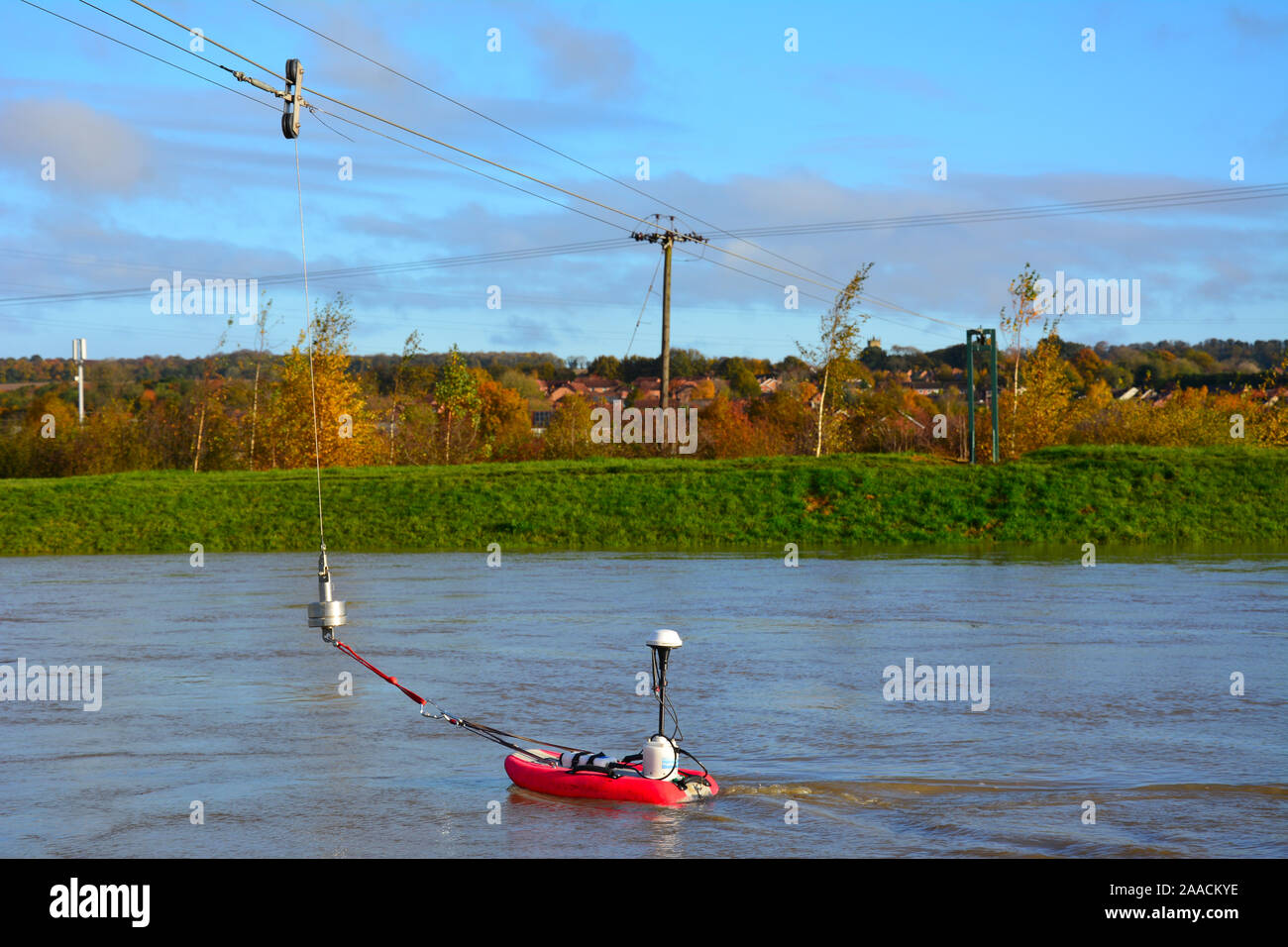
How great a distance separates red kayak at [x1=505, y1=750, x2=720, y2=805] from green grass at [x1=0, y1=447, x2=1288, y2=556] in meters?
24.9

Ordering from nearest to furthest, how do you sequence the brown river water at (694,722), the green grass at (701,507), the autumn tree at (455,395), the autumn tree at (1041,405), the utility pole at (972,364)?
the brown river water at (694,722) < the green grass at (701,507) < the utility pole at (972,364) < the autumn tree at (1041,405) < the autumn tree at (455,395)

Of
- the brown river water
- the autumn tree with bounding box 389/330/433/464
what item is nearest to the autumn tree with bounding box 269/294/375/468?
the autumn tree with bounding box 389/330/433/464

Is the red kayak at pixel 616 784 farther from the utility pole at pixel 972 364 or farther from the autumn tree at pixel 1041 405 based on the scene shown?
the autumn tree at pixel 1041 405

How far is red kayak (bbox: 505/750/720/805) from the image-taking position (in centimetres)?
843

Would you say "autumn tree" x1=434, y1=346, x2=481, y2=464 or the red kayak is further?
"autumn tree" x1=434, y1=346, x2=481, y2=464
